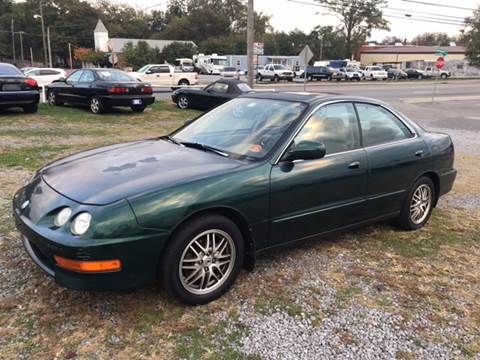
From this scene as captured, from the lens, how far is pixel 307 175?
3621 millimetres

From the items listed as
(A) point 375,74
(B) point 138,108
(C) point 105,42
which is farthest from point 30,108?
(C) point 105,42

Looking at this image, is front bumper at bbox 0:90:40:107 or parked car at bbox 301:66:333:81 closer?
front bumper at bbox 0:90:40:107

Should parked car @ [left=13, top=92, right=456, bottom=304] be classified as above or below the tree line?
below

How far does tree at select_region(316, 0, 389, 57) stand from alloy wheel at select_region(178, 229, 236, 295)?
254 ft

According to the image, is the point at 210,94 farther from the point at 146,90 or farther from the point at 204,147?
the point at 204,147

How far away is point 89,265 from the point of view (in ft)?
8.80

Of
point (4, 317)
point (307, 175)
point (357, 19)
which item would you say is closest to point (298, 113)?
point (307, 175)

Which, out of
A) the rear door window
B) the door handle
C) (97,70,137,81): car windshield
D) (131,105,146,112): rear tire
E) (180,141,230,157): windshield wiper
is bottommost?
(131,105,146,112): rear tire

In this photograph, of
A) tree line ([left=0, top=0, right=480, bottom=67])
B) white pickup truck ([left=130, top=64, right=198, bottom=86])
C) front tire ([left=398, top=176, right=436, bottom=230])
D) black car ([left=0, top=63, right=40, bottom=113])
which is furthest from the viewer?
tree line ([left=0, top=0, right=480, bottom=67])

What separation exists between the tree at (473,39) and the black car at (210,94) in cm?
5980

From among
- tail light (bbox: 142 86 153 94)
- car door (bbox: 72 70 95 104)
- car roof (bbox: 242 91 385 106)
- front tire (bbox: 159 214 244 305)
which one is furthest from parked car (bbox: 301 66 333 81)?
front tire (bbox: 159 214 244 305)

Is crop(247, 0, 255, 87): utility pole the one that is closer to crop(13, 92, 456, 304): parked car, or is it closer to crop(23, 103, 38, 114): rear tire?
crop(23, 103, 38, 114): rear tire

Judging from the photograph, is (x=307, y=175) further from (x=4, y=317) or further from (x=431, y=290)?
(x=4, y=317)

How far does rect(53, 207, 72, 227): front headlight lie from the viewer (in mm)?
2779
